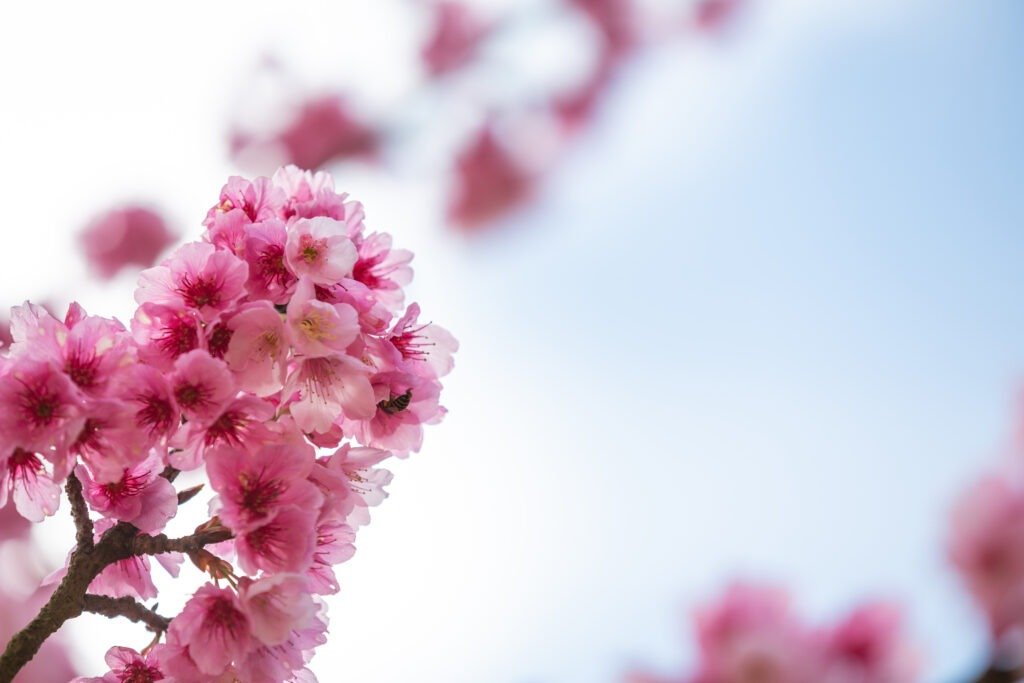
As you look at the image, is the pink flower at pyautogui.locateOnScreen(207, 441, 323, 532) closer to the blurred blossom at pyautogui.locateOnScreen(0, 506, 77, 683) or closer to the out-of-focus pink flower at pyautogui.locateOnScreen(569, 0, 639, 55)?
the blurred blossom at pyautogui.locateOnScreen(0, 506, 77, 683)

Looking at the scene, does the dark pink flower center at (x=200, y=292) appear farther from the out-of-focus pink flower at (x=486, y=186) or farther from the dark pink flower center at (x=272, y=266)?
the out-of-focus pink flower at (x=486, y=186)

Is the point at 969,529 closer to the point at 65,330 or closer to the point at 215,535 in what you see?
the point at 215,535

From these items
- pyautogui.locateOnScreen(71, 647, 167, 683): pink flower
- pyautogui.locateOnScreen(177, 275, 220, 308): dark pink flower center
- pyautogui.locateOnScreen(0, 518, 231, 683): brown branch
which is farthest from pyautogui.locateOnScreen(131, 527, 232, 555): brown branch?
pyautogui.locateOnScreen(177, 275, 220, 308): dark pink flower center

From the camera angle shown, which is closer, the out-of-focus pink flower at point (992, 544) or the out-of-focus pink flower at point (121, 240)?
the out-of-focus pink flower at point (992, 544)

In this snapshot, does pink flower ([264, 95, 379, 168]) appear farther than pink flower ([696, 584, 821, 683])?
Yes

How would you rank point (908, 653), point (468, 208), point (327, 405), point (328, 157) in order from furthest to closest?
1. point (468, 208)
2. point (328, 157)
3. point (327, 405)
4. point (908, 653)

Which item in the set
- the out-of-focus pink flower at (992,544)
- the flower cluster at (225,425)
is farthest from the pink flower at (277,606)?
the out-of-focus pink flower at (992,544)

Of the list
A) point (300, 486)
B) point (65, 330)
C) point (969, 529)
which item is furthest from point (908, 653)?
point (65, 330)

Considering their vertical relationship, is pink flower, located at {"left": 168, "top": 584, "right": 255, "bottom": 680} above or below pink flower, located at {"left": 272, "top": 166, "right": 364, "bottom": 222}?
below
